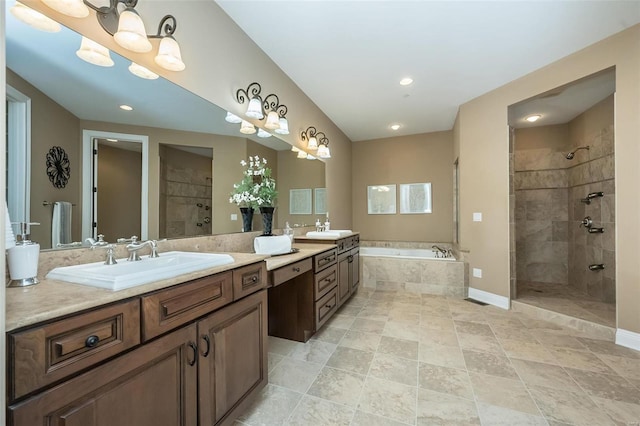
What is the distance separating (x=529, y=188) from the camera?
426 cm

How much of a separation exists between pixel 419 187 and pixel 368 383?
3919 millimetres

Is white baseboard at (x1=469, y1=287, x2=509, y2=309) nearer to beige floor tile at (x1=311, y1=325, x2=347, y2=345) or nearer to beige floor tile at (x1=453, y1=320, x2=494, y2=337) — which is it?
beige floor tile at (x1=453, y1=320, x2=494, y2=337)

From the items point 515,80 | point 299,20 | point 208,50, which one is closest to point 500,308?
point 515,80

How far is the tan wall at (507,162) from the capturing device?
2125 mm

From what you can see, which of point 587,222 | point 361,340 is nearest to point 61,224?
point 361,340

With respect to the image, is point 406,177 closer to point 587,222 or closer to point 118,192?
point 587,222

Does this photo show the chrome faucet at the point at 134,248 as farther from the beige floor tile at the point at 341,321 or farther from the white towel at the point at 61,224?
the beige floor tile at the point at 341,321

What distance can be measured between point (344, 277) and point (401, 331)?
0.81 metres

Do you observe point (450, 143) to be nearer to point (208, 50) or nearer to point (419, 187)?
point (419, 187)

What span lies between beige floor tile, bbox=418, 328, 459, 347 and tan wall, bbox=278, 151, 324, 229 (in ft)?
5.62

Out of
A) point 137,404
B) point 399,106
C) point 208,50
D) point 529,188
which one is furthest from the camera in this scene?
point 529,188

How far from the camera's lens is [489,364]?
1938mm

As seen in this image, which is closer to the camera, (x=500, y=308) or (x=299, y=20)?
(x=299, y=20)

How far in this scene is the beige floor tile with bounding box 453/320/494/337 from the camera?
2.48 m
